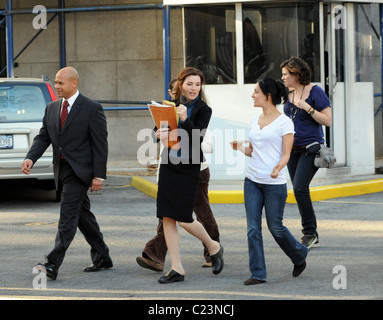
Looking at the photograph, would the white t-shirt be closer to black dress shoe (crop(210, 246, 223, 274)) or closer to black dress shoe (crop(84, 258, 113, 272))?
black dress shoe (crop(210, 246, 223, 274))

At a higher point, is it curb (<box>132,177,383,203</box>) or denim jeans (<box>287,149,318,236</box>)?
denim jeans (<box>287,149,318,236</box>)

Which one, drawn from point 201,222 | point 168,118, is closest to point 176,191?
point 168,118

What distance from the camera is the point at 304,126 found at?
8398 millimetres

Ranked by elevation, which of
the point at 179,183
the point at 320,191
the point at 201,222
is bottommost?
the point at 320,191

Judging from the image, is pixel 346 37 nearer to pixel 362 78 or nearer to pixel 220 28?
pixel 362 78

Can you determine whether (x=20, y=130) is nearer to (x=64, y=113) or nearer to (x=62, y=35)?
(x=64, y=113)

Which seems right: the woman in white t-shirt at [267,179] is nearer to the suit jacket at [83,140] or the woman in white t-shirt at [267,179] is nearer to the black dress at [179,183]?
the black dress at [179,183]

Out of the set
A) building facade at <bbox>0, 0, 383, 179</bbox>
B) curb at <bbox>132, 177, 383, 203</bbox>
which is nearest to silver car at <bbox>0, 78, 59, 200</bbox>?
curb at <bbox>132, 177, 383, 203</bbox>

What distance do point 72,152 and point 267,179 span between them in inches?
66.2

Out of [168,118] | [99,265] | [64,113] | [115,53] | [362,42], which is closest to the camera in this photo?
[168,118]

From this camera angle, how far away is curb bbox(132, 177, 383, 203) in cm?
1203

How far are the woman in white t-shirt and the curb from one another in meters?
4.76

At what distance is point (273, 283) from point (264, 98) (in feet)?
4.86
